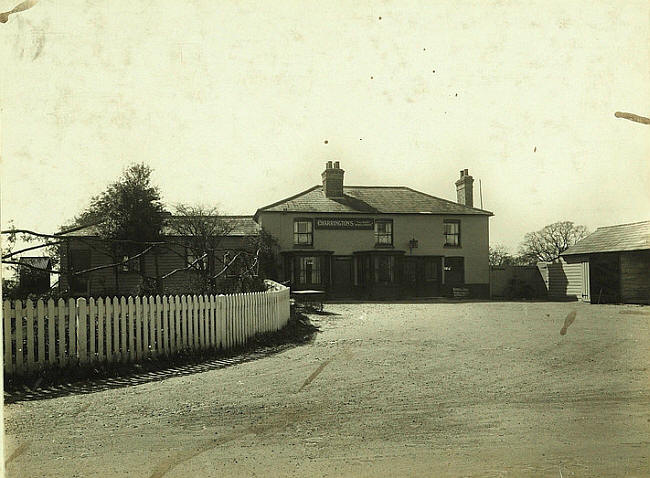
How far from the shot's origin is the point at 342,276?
3200cm

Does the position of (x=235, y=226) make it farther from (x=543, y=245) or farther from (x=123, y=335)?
(x=123, y=335)

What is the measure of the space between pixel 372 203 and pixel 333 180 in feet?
8.51

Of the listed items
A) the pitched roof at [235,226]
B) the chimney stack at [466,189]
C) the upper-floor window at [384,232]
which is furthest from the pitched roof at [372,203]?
the chimney stack at [466,189]

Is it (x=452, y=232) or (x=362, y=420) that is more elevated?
(x=452, y=232)

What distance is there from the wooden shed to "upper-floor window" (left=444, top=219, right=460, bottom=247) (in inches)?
223

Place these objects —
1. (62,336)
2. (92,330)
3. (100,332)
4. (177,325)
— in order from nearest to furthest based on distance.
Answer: (62,336) → (92,330) → (100,332) → (177,325)

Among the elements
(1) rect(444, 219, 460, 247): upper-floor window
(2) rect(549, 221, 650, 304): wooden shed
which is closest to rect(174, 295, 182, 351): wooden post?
(2) rect(549, 221, 650, 304): wooden shed

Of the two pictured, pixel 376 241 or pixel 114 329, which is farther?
pixel 376 241

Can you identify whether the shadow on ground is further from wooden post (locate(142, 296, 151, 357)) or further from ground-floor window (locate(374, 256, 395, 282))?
ground-floor window (locate(374, 256, 395, 282))

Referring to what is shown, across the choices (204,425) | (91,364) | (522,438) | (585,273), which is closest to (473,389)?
(522,438)

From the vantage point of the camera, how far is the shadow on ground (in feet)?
23.2

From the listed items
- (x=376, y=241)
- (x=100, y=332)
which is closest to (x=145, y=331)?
(x=100, y=332)

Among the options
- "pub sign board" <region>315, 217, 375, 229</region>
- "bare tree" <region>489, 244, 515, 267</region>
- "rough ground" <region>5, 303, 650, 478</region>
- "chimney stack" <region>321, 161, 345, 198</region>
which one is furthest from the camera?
"bare tree" <region>489, 244, 515, 267</region>

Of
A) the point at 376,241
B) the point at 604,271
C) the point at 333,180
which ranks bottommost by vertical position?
the point at 604,271
